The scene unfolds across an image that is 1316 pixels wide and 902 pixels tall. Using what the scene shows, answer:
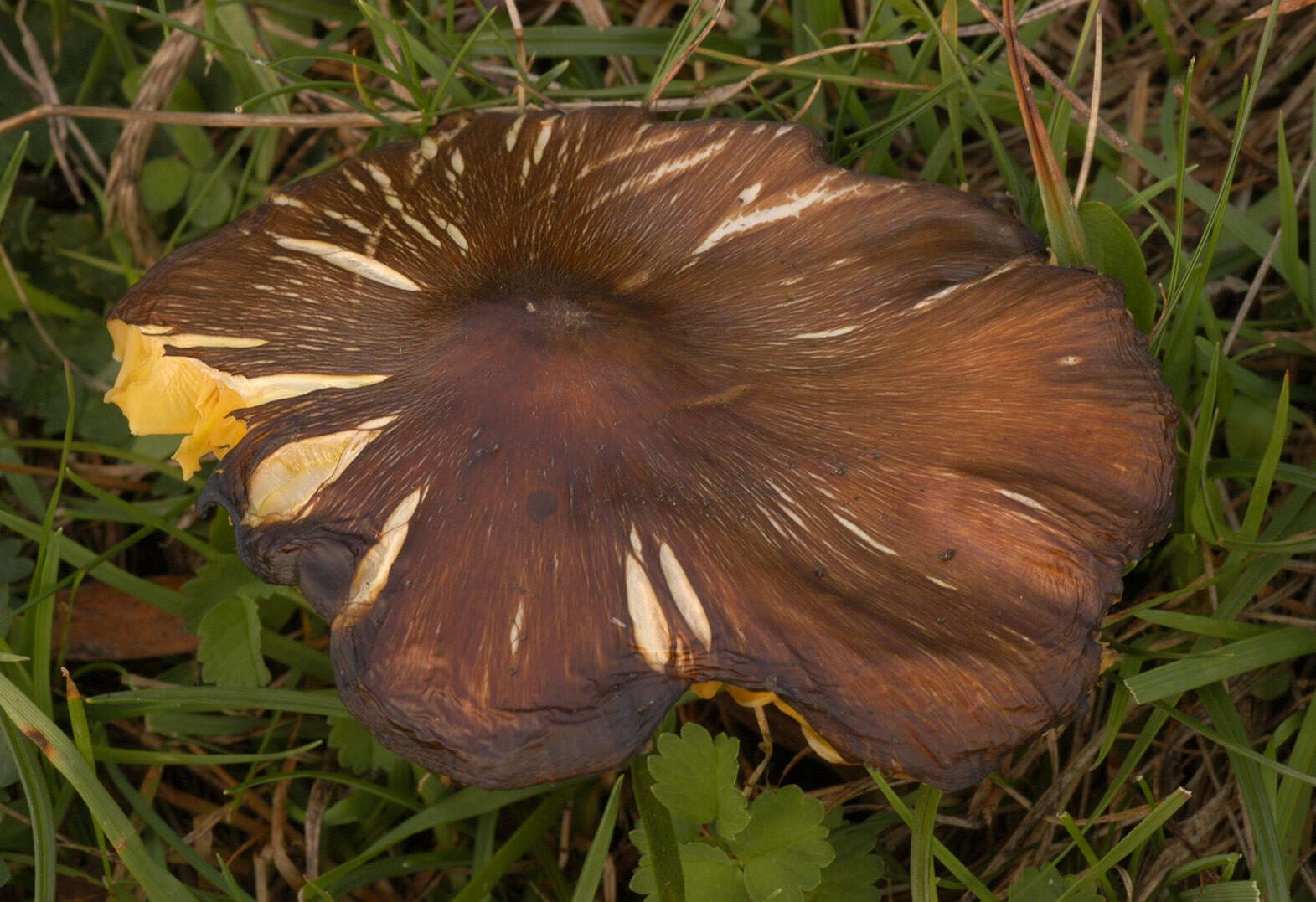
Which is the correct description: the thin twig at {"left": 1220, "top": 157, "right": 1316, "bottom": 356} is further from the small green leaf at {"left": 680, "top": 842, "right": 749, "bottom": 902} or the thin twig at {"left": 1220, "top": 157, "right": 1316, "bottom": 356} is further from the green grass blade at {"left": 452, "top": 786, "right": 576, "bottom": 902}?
the green grass blade at {"left": 452, "top": 786, "right": 576, "bottom": 902}

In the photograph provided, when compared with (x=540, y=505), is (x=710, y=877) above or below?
below

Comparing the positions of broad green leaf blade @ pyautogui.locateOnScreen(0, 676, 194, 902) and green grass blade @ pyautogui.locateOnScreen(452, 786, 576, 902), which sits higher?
broad green leaf blade @ pyautogui.locateOnScreen(0, 676, 194, 902)

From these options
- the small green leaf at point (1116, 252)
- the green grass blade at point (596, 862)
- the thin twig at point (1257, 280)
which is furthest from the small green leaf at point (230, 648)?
the thin twig at point (1257, 280)

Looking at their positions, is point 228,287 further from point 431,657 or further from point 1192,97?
point 1192,97

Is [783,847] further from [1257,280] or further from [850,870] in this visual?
[1257,280]

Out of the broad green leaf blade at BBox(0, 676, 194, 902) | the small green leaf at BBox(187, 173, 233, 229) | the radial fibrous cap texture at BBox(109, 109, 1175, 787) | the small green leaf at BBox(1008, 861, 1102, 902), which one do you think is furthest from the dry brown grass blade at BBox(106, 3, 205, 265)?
the small green leaf at BBox(1008, 861, 1102, 902)

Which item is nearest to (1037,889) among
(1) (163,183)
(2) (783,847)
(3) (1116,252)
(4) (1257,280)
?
(2) (783,847)
